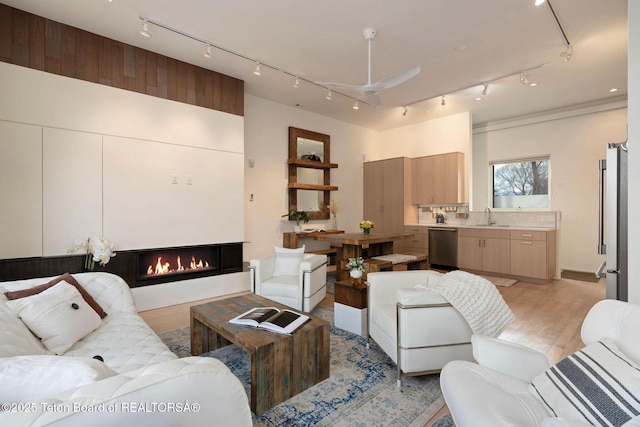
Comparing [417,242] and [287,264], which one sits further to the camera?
[417,242]

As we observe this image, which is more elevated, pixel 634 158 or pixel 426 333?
pixel 634 158

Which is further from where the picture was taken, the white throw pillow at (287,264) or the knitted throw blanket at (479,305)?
the white throw pillow at (287,264)

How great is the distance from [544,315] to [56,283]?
4688 millimetres

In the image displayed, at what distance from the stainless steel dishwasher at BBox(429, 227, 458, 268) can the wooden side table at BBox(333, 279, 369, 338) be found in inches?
148

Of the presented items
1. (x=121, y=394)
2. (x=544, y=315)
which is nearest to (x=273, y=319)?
(x=121, y=394)

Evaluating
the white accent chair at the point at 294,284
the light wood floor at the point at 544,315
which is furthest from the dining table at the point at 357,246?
the white accent chair at the point at 294,284

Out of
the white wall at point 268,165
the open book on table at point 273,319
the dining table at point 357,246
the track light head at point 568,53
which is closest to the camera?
the open book on table at point 273,319

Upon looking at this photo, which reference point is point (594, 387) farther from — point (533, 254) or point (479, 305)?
point (533, 254)

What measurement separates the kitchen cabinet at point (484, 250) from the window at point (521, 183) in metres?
1.44

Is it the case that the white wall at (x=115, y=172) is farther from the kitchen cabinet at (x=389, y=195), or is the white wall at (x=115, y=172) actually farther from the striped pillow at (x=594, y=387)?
the striped pillow at (x=594, y=387)

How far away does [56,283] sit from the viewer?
209 cm

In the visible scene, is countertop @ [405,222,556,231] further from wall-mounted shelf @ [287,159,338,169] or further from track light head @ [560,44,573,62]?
track light head @ [560,44,573,62]

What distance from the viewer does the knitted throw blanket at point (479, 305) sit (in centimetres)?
188

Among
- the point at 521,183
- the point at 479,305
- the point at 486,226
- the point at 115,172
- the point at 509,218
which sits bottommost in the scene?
the point at 479,305
